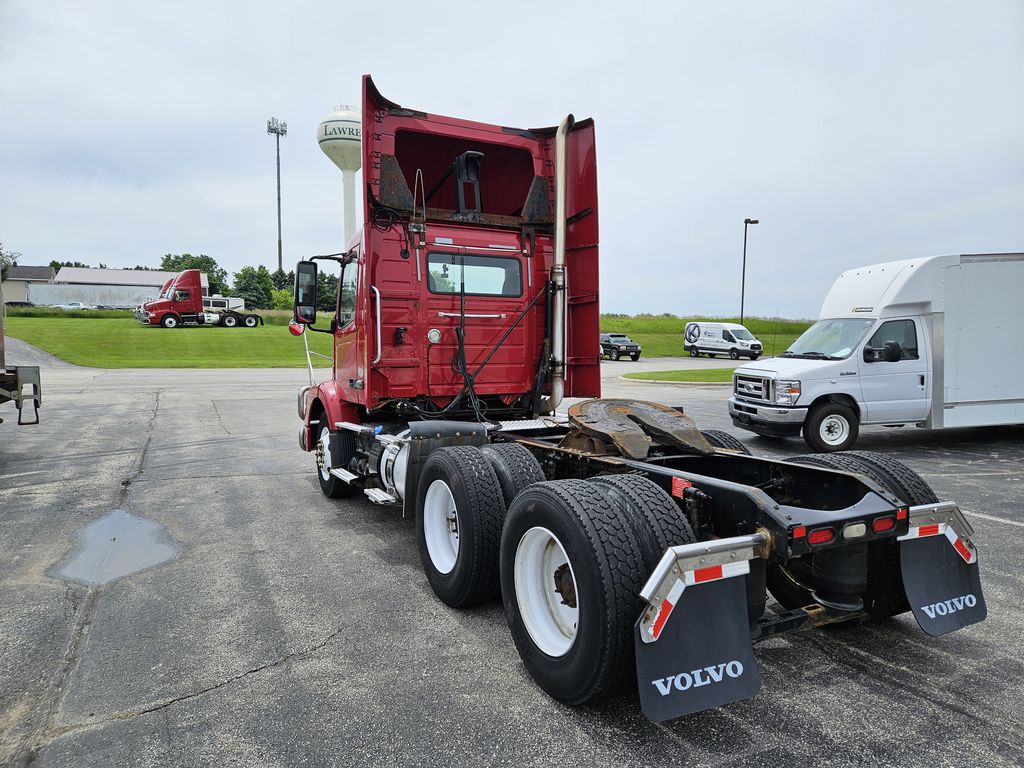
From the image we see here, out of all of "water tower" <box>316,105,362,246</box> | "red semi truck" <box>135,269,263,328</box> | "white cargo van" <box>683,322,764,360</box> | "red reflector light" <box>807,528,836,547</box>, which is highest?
"water tower" <box>316,105,362,246</box>

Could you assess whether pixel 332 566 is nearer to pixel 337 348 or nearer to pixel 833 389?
pixel 337 348

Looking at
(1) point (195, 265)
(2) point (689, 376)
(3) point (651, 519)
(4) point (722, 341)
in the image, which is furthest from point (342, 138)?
(1) point (195, 265)

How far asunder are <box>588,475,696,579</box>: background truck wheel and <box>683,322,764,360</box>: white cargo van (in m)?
38.0

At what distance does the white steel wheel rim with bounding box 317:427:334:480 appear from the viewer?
6500mm

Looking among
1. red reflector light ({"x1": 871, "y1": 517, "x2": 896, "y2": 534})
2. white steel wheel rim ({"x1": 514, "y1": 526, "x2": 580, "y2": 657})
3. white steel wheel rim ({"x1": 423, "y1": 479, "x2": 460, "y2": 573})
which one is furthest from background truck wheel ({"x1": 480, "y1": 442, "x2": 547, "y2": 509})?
red reflector light ({"x1": 871, "y1": 517, "x2": 896, "y2": 534})

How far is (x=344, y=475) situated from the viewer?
6.12 m

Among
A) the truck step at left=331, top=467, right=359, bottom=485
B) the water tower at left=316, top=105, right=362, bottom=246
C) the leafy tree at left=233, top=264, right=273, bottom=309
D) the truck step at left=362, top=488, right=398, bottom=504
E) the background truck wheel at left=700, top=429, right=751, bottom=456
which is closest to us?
Answer: the background truck wheel at left=700, top=429, right=751, bottom=456

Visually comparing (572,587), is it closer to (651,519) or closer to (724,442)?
(651,519)

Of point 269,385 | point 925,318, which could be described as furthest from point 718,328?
point 925,318

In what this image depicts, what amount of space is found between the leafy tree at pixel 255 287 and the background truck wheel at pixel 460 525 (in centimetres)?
8038

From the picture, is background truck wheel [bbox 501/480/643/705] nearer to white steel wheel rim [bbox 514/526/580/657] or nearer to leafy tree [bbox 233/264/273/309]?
white steel wheel rim [bbox 514/526/580/657]

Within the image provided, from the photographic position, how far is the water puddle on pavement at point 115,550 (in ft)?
15.1

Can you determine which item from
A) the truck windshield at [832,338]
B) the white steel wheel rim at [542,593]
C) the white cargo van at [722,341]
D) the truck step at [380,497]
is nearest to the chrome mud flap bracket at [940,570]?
the white steel wheel rim at [542,593]

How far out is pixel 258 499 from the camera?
6.82m
